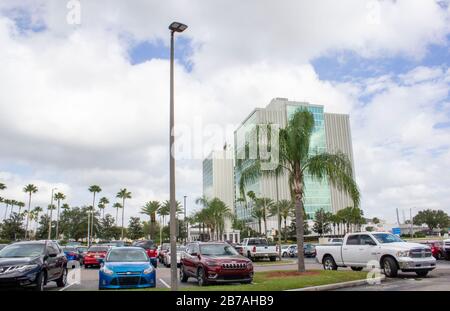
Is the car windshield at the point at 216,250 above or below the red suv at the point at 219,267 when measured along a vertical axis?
above

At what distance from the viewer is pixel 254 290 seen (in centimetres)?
1193

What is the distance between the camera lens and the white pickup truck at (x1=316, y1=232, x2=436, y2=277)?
51.3 ft

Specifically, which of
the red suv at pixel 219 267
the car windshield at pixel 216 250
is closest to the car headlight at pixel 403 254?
the red suv at pixel 219 267

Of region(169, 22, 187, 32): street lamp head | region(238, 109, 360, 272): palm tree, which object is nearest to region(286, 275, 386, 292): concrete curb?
region(238, 109, 360, 272): palm tree

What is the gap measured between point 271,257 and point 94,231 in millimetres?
92033

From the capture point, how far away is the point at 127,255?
14836mm

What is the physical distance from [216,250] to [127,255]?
11.4 feet

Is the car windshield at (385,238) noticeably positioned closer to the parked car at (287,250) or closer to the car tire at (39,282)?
the car tire at (39,282)

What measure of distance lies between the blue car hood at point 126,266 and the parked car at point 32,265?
2013 millimetres

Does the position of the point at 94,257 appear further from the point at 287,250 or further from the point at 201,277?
the point at 287,250

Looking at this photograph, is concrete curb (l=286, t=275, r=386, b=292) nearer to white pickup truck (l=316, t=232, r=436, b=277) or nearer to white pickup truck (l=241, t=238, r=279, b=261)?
white pickup truck (l=316, t=232, r=436, b=277)

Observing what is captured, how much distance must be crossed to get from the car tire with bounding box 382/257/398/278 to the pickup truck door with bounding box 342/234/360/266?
5.42ft

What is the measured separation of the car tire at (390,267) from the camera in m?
15.9

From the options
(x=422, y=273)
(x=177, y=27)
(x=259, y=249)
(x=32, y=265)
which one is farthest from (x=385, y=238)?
(x=259, y=249)
